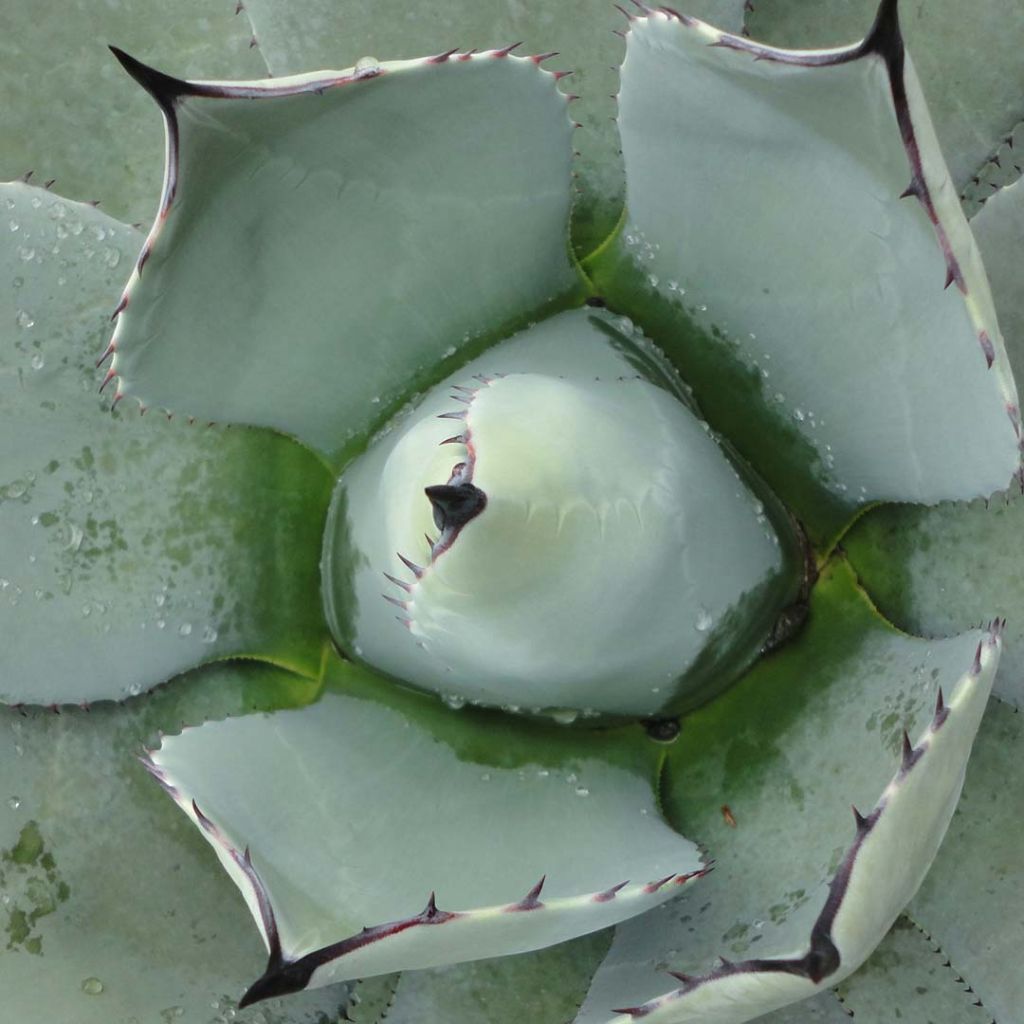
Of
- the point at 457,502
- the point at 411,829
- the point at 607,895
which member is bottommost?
the point at 411,829

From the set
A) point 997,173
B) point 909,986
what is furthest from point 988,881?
point 997,173

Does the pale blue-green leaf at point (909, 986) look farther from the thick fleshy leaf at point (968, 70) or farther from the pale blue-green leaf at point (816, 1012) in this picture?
the thick fleshy leaf at point (968, 70)

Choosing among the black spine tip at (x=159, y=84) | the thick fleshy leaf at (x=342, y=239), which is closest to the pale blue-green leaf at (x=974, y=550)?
the thick fleshy leaf at (x=342, y=239)

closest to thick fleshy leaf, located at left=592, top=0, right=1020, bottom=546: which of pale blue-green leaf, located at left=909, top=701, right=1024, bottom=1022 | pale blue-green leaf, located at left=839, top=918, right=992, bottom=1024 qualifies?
pale blue-green leaf, located at left=909, top=701, right=1024, bottom=1022

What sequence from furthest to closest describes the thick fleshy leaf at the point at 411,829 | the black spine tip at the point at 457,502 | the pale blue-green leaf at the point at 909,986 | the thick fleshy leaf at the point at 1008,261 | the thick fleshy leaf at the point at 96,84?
the thick fleshy leaf at the point at 96,84 → the pale blue-green leaf at the point at 909,986 → the thick fleshy leaf at the point at 1008,261 → the thick fleshy leaf at the point at 411,829 → the black spine tip at the point at 457,502

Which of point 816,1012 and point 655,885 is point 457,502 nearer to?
point 655,885

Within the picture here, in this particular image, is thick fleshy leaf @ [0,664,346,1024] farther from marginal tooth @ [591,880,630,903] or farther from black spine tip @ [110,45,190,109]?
black spine tip @ [110,45,190,109]
